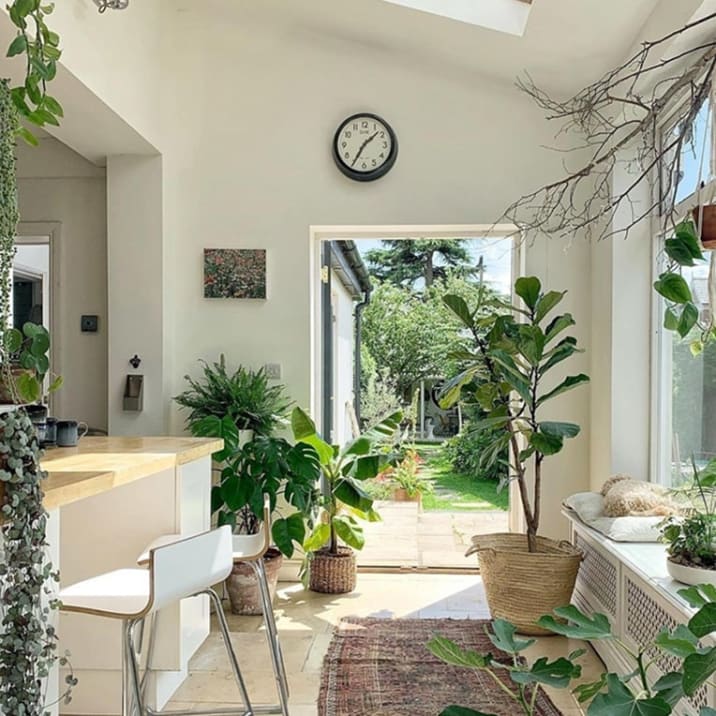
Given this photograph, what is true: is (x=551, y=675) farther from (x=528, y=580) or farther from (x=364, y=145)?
(x=364, y=145)

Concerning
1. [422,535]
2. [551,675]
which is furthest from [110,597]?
[422,535]

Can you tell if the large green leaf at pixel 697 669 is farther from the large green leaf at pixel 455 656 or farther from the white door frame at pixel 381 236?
the white door frame at pixel 381 236

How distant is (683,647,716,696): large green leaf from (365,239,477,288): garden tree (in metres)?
4.04

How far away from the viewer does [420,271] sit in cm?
511

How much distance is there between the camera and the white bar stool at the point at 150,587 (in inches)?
71.8

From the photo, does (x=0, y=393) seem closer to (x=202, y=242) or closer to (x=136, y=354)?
(x=136, y=354)

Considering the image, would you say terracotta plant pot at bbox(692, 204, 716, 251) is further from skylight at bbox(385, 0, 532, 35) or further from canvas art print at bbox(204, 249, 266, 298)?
canvas art print at bbox(204, 249, 266, 298)

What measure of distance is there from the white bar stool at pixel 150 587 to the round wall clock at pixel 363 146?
267cm

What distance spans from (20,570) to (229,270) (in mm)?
3127

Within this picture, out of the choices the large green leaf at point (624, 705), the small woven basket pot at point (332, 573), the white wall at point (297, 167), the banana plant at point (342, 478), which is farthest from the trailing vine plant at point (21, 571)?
the white wall at point (297, 167)

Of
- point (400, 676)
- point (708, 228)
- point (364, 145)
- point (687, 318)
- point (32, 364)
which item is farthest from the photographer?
point (364, 145)

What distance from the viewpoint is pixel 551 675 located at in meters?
1.06

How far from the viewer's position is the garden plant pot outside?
2.36m

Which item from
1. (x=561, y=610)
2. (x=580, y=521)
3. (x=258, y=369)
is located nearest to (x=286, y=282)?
(x=258, y=369)
